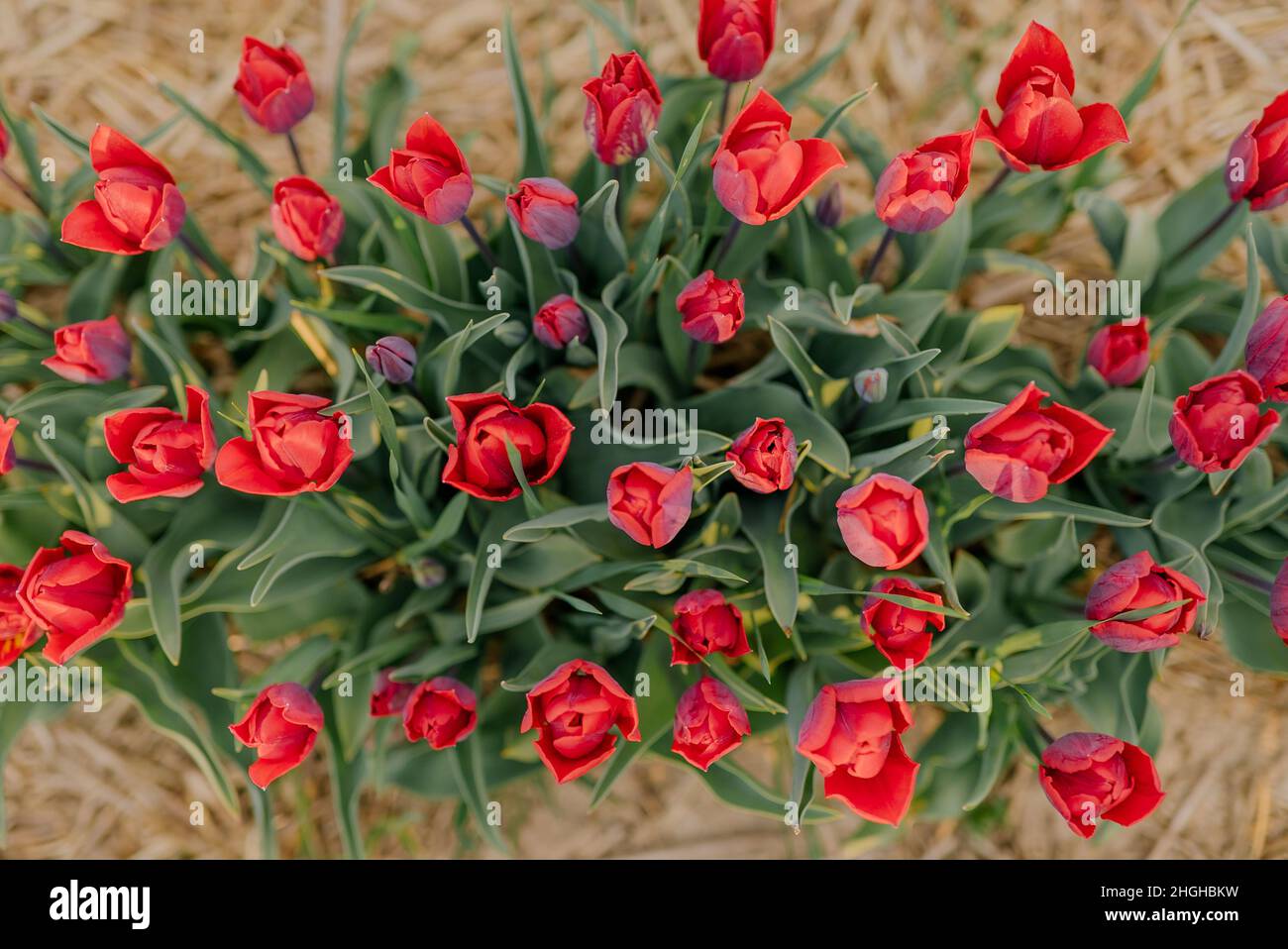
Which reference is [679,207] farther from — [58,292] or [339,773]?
[58,292]

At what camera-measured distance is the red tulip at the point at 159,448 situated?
692 mm

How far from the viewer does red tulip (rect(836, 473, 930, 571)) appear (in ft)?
2.17

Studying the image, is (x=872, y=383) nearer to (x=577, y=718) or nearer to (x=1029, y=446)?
(x=1029, y=446)

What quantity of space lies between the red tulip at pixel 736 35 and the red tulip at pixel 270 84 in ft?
1.21

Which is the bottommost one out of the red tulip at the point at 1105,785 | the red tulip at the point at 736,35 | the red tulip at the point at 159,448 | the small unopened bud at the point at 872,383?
the red tulip at the point at 1105,785

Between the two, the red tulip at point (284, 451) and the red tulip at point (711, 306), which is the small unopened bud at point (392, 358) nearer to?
the red tulip at point (284, 451)

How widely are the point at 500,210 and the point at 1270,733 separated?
1043 millimetres

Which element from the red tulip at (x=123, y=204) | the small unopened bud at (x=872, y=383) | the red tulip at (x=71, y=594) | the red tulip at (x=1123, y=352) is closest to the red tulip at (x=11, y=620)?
the red tulip at (x=71, y=594)

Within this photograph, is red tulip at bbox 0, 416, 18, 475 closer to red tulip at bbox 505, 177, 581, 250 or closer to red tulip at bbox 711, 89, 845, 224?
red tulip at bbox 505, 177, 581, 250

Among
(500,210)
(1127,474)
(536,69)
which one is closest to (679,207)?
(500,210)

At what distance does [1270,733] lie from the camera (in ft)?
3.45
